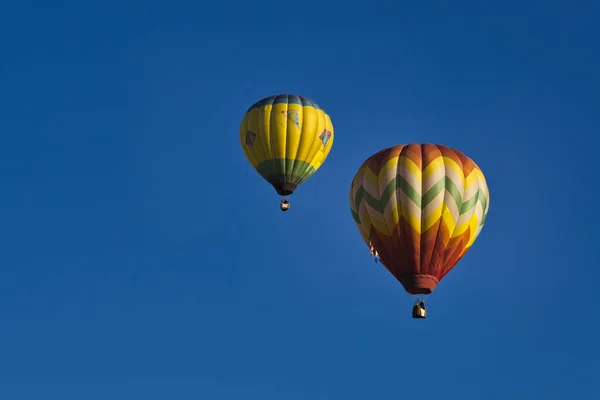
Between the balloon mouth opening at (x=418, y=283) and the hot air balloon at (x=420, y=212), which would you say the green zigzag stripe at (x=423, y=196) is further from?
the balloon mouth opening at (x=418, y=283)

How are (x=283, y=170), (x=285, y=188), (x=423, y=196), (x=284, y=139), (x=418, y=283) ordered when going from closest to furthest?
(x=418, y=283), (x=423, y=196), (x=284, y=139), (x=283, y=170), (x=285, y=188)

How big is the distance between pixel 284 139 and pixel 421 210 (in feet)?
31.0

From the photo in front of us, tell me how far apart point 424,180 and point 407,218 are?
4.79ft

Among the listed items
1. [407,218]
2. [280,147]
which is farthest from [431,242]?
[280,147]

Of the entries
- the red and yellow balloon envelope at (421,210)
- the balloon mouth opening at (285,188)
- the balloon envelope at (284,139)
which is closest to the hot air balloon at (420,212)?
the red and yellow balloon envelope at (421,210)

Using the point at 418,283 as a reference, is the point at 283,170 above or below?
above

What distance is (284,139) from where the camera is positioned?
57.4 m

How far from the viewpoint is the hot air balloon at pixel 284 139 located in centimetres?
5744

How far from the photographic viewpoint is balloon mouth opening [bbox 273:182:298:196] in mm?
58062

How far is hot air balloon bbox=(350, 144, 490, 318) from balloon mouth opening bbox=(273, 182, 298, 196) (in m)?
7.59

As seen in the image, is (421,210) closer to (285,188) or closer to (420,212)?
(420,212)

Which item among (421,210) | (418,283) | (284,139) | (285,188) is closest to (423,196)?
(421,210)

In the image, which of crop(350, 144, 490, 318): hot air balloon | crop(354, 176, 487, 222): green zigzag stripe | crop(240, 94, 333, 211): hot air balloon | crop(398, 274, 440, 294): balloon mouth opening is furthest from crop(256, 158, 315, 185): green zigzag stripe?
crop(398, 274, 440, 294): balloon mouth opening

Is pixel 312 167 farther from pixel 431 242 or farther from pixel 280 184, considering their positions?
pixel 431 242
